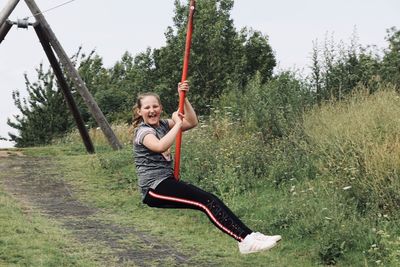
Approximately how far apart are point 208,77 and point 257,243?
Result: 122 feet

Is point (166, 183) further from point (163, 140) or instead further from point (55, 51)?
point (55, 51)

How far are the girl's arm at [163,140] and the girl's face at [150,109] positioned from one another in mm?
203

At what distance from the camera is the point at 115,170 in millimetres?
11672

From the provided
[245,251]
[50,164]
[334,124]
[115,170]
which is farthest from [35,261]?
[50,164]

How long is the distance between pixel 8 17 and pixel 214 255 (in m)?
8.51

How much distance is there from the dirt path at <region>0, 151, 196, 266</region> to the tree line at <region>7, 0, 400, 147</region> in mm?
3347

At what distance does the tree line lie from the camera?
417 inches

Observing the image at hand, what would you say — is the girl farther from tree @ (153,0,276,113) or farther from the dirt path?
tree @ (153,0,276,113)

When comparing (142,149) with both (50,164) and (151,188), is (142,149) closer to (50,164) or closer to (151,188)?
(151,188)

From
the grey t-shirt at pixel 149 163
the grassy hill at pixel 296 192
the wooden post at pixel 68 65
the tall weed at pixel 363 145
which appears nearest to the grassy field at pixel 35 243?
the grassy hill at pixel 296 192

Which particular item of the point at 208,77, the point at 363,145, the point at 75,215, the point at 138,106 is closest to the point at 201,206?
the point at 138,106

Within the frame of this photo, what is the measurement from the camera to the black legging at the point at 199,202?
505cm

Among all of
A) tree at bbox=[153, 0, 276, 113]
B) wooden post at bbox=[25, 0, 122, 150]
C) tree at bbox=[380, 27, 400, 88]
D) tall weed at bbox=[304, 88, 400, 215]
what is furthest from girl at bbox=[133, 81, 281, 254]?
tree at bbox=[153, 0, 276, 113]

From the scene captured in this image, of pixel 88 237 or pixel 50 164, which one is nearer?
pixel 88 237
